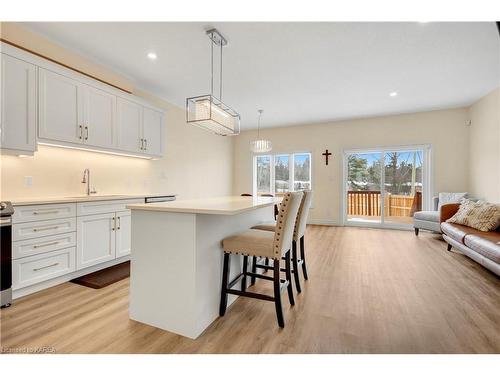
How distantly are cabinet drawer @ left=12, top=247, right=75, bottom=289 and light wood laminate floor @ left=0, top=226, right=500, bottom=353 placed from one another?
0.15 m

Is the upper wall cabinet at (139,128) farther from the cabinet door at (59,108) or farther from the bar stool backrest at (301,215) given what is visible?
the bar stool backrest at (301,215)

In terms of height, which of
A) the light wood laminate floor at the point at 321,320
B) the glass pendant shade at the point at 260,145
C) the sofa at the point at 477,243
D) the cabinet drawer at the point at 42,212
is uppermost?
the glass pendant shade at the point at 260,145

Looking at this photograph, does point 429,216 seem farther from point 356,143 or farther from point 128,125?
point 128,125

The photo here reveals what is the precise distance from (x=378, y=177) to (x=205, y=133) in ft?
14.0

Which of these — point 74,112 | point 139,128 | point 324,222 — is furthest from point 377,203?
point 74,112

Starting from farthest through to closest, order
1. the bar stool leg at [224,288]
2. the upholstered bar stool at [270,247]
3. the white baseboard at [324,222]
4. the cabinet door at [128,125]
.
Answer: the white baseboard at [324,222]
the cabinet door at [128,125]
the bar stool leg at [224,288]
the upholstered bar stool at [270,247]

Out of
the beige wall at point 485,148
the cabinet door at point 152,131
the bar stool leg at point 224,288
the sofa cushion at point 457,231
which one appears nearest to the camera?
the bar stool leg at point 224,288

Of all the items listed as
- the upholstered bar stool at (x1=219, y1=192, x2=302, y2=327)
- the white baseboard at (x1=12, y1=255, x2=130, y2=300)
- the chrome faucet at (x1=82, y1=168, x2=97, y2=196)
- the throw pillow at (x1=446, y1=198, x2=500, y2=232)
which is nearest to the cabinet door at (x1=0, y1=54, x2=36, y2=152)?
the chrome faucet at (x1=82, y1=168, x2=97, y2=196)

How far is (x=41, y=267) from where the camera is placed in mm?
2324

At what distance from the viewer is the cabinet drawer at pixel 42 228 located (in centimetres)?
216

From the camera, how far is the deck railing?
5.55 m

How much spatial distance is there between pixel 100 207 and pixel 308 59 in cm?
312

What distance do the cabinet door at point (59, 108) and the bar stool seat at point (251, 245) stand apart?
2.29 m

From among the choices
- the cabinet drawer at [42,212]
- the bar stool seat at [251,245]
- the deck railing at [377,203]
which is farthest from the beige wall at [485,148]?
the cabinet drawer at [42,212]
